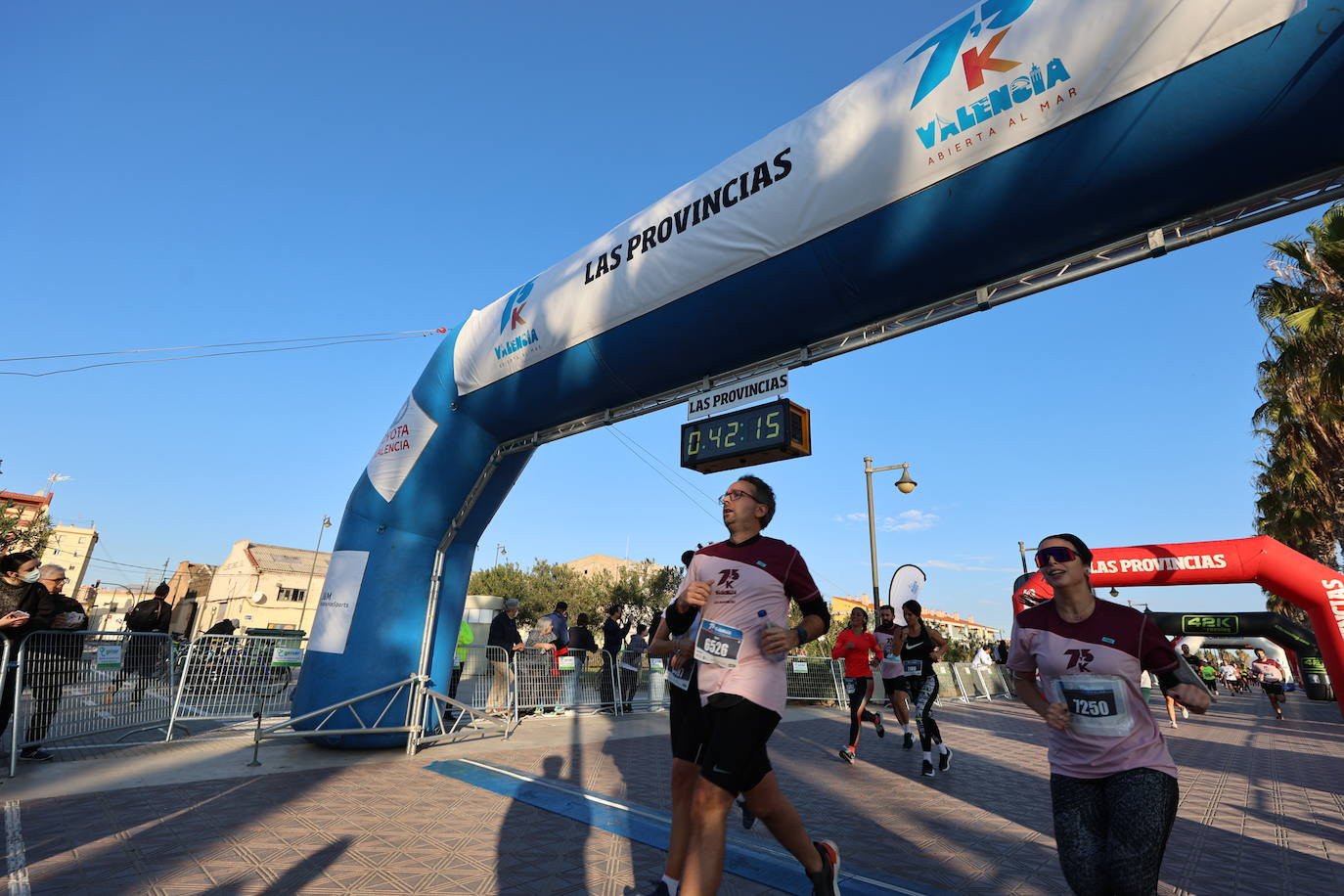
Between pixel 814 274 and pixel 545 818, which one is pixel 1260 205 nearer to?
pixel 814 274

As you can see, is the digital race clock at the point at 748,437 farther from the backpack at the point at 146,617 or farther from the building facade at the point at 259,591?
the building facade at the point at 259,591

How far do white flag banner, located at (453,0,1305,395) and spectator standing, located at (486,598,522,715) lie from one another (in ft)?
15.1

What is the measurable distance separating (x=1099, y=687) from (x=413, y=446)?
7251mm

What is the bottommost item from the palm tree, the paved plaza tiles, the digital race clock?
the paved plaza tiles

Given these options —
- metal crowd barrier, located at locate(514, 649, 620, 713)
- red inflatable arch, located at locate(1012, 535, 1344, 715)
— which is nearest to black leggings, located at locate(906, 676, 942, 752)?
red inflatable arch, located at locate(1012, 535, 1344, 715)

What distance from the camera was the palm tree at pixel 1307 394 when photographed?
1144 cm

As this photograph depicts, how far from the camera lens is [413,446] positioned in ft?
26.0

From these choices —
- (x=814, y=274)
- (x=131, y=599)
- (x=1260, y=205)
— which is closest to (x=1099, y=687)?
(x=1260, y=205)

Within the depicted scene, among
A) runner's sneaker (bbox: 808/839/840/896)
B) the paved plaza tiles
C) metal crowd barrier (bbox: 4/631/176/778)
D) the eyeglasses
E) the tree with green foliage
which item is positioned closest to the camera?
the eyeglasses

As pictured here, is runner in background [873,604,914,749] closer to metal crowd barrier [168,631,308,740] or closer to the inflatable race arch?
the inflatable race arch

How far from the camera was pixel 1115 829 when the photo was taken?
90.0 inches

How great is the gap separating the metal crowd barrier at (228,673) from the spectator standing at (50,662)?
1.20m

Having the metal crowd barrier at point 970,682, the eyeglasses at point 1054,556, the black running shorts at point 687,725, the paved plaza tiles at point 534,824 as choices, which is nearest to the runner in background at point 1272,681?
the metal crowd barrier at point 970,682

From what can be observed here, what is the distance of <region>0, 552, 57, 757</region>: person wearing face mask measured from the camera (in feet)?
18.0
